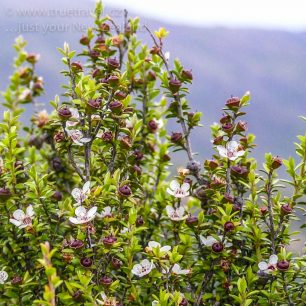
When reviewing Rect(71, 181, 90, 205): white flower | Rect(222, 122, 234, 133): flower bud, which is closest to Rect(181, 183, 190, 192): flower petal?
Rect(222, 122, 234, 133): flower bud

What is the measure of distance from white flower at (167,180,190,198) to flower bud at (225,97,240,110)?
0.41 m

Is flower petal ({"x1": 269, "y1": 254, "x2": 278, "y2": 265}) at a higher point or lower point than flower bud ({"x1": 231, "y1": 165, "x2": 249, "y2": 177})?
lower

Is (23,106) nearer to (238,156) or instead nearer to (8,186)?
(8,186)

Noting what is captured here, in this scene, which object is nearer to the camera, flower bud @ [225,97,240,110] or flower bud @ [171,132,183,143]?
flower bud @ [225,97,240,110]

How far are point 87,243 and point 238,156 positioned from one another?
768 millimetres

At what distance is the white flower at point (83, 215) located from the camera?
2.35 meters

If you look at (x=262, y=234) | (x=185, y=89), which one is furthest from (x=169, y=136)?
(x=262, y=234)

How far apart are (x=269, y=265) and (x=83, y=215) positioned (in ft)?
2.59

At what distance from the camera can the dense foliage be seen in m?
2.43

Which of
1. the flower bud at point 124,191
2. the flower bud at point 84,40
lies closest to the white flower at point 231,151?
the flower bud at point 124,191

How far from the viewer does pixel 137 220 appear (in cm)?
279

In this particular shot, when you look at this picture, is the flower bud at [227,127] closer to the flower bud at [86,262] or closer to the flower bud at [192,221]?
the flower bud at [192,221]

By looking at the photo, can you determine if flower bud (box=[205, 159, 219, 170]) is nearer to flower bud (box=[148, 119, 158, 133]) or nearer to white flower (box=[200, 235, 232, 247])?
white flower (box=[200, 235, 232, 247])

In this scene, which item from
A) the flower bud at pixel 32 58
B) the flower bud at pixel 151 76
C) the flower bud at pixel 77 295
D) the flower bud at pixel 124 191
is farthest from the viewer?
the flower bud at pixel 32 58
